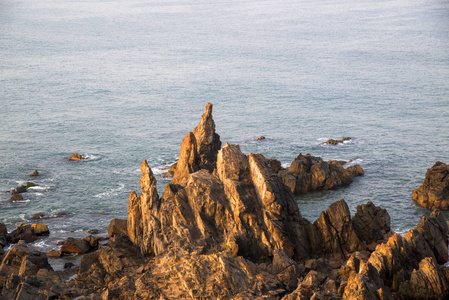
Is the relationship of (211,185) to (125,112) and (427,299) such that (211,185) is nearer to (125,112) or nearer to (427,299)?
(427,299)

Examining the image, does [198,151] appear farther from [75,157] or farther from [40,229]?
[75,157]

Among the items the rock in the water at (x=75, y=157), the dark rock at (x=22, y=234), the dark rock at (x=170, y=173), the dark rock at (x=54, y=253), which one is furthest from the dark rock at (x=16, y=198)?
the rock in the water at (x=75, y=157)

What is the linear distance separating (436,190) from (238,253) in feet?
131

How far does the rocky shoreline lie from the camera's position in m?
45.6

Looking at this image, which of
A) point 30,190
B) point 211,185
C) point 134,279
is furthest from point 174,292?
point 30,190

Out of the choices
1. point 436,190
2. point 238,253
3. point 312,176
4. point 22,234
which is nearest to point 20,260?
point 22,234

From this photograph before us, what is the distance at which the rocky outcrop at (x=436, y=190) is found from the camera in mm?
78625

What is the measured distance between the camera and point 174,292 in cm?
4588

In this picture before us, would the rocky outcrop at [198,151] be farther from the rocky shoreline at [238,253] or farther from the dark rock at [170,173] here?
the rocky shoreline at [238,253]

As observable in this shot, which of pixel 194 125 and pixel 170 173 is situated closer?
pixel 170 173

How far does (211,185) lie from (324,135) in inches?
2849

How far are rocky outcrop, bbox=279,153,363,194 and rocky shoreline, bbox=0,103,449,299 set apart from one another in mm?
21698

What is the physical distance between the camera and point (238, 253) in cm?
5219

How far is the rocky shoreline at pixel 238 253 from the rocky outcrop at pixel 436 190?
16.8 meters
